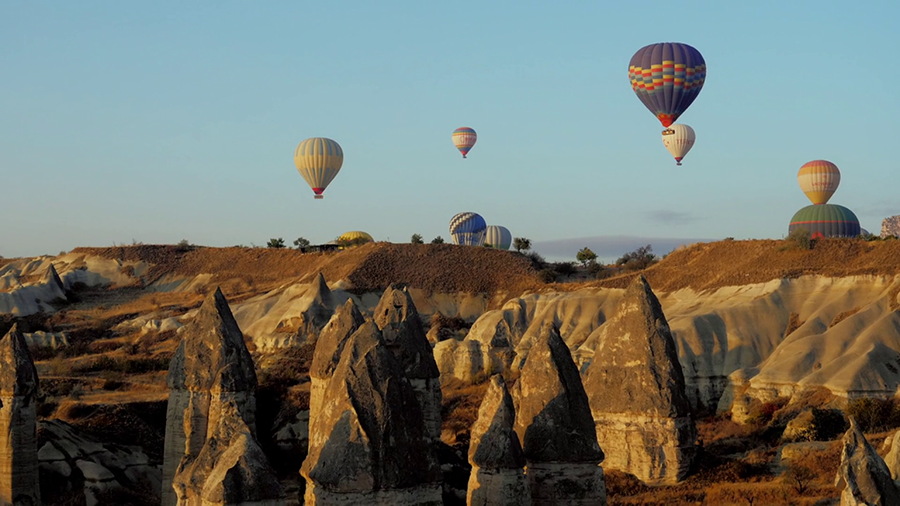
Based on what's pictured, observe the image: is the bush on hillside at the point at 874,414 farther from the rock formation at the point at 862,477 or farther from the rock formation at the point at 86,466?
the rock formation at the point at 86,466

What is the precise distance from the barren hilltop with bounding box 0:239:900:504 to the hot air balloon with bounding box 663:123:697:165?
8.91 metres

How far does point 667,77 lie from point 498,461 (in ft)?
153

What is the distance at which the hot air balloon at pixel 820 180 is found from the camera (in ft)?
243

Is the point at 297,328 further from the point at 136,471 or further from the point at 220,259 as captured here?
the point at 220,259

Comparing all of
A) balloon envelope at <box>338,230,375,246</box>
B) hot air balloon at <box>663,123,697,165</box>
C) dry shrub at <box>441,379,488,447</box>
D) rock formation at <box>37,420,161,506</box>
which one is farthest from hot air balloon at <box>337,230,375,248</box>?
rock formation at <box>37,420,161,506</box>

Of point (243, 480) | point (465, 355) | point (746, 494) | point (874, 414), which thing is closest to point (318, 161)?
point (465, 355)

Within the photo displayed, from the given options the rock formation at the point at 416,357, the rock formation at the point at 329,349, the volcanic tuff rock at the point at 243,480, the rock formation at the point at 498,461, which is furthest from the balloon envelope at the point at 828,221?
the volcanic tuff rock at the point at 243,480

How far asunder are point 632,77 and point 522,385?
46.0 meters

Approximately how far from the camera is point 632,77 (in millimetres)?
61031

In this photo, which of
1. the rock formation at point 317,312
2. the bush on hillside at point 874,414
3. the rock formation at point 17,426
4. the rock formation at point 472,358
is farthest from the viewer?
the rock formation at point 317,312

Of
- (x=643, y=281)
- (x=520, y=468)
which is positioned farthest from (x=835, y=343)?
(x=520, y=468)

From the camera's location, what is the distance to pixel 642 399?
2286 centimetres

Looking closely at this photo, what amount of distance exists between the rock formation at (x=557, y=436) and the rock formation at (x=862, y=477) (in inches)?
139

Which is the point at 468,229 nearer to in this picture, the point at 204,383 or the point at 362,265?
the point at 362,265
